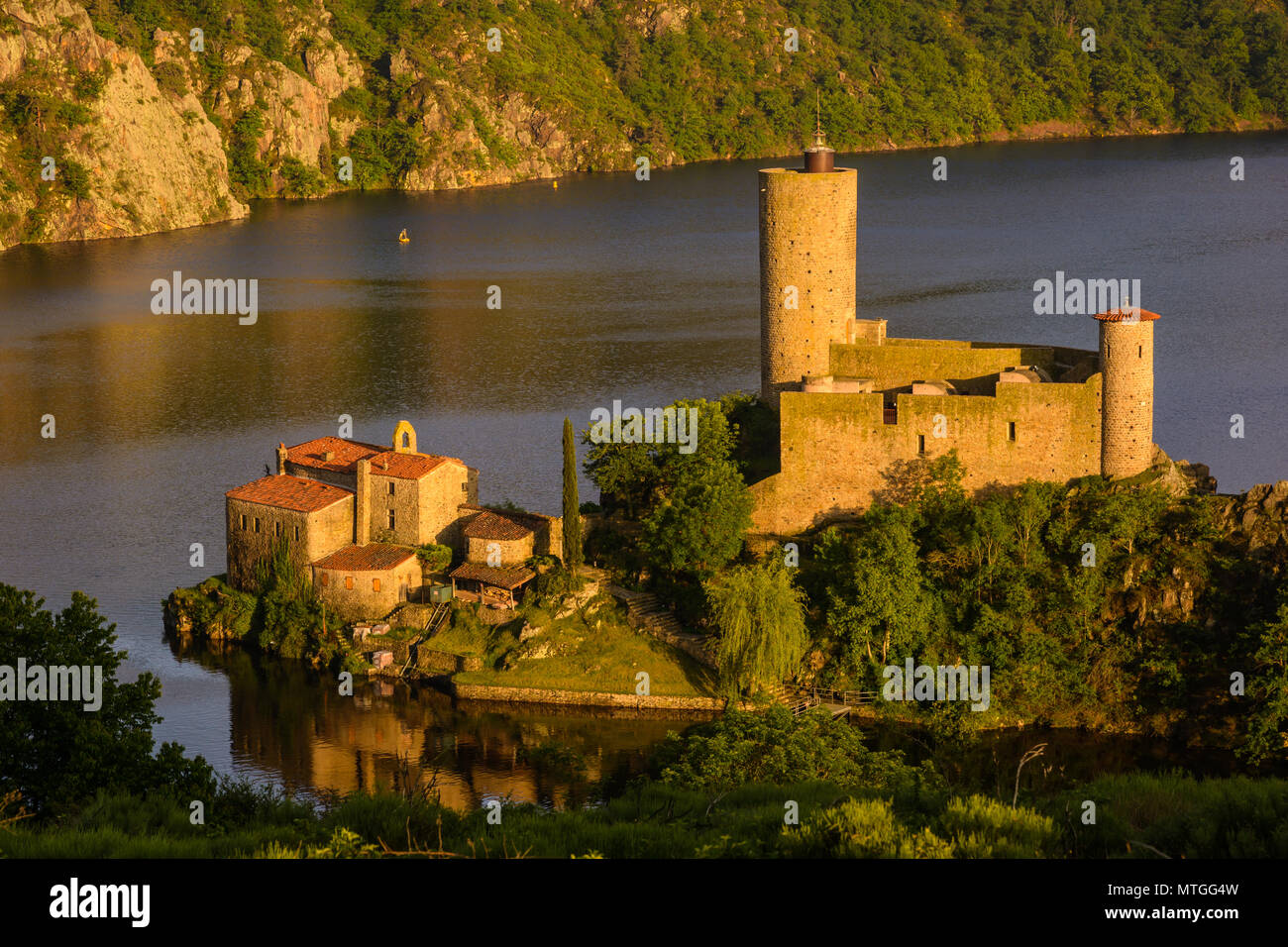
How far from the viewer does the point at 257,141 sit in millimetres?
172125

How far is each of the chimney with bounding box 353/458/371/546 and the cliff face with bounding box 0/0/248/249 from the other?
97007 millimetres

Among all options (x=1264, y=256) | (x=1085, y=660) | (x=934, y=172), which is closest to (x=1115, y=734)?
(x=1085, y=660)

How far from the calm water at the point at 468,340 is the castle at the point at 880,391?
882 cm

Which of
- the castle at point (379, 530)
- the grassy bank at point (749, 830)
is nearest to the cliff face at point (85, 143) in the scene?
the castle at point (379, 530)

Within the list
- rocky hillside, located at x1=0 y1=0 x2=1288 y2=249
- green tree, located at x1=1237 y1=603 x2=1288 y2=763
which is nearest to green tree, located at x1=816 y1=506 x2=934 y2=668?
green tree, located at x1=1237 y1=603 x2=1288 y2=763

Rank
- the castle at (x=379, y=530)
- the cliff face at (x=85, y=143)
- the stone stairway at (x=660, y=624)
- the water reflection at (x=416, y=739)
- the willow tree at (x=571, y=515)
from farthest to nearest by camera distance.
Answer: the cliff face at (x=85, y=143), the castle at (x=379, y=530), the willow tree at (x=571, y=515), the stone stairway at (x=660, y=624), the water reflection at (x=416, y=739)

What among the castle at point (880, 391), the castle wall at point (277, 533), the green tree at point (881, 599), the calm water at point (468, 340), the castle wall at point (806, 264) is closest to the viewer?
the green tree at point (881, 599)

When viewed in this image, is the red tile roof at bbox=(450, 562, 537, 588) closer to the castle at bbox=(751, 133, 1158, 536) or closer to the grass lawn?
the grass lawn

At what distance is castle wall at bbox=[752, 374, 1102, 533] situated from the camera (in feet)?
161

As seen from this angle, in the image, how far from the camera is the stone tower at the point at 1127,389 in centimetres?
4819

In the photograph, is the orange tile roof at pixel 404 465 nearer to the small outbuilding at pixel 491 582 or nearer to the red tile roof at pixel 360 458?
the red tile roof at pixel 360 458

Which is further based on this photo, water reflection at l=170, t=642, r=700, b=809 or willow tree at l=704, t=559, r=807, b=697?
willow tree at l=704, t=559, r=807, b=697

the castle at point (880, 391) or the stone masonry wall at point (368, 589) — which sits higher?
the castle at point (880, 391)
